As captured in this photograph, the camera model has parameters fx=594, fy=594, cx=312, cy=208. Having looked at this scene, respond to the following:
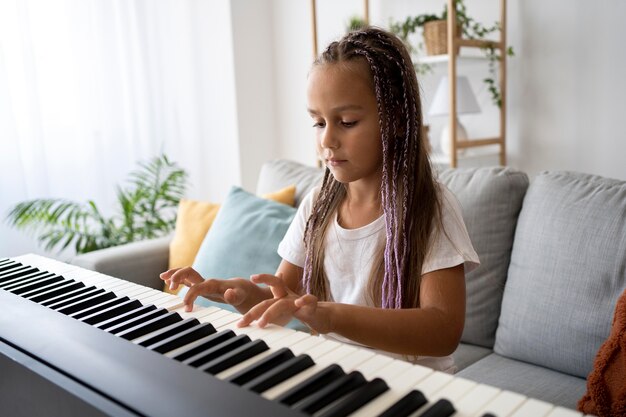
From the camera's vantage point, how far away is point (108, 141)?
11.5 feet

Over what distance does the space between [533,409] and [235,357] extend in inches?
12.9

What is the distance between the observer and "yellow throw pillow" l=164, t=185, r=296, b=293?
87.4 inches

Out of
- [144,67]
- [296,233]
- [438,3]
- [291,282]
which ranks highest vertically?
[438,3]

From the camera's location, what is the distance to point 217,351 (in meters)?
0.72

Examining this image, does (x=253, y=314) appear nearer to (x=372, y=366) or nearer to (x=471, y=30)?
(x=372, y=366)

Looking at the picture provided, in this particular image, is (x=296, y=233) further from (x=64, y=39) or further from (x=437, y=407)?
(x=64, y=39)

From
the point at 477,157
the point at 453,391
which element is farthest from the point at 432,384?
the point at 477,157

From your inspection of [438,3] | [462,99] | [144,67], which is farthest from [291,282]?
[144,67]

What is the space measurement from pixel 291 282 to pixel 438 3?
2.36 meters

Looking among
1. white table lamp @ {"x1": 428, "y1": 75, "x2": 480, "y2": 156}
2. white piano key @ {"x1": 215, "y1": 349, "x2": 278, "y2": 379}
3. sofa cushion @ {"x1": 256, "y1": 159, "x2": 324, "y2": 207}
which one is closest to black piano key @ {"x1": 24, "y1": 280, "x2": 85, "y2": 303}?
white piano key @ {"x1": 215, "y1": 349, "x2": 278, "y2": 379}

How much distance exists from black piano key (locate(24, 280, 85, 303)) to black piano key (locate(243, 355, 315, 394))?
488mm

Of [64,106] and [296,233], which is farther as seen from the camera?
[64,106]

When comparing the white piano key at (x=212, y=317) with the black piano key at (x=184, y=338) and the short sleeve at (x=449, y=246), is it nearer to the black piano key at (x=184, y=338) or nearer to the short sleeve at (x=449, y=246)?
the black piano key at (x=184, y=338)

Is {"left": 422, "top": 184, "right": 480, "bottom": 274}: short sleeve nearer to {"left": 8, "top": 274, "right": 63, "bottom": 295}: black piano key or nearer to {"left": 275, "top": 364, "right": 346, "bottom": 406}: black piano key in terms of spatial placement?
{"left": 275, "top": 364, "right": 346, "bottom": 406}: black piano key
